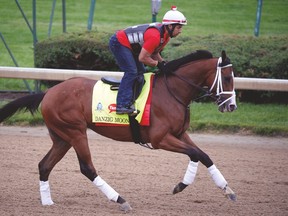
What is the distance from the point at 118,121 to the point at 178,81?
0.84 meters

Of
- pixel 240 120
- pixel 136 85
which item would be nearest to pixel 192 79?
pixel 136 85

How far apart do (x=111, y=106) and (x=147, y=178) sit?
4.89 feet

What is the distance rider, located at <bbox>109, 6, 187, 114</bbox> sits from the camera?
25.3ft

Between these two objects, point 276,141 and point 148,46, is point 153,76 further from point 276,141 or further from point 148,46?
point 276,141

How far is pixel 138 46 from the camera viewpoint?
8.05 metres

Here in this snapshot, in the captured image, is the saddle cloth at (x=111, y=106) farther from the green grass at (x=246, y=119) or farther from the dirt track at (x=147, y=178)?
the green grass at (x=246, y=119)

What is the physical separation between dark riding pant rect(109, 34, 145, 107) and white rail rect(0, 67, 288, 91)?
3.33m

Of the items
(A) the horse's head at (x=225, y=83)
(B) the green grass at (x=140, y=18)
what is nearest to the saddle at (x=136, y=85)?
(A) the horse's head at (x=225, y=83)

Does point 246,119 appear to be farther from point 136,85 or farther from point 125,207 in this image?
point 125,207

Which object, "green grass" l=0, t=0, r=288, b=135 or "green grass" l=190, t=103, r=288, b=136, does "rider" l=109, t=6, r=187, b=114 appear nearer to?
"green grass" l=190, t=103, r=288, b=136

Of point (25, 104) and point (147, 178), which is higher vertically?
point (25, 104)

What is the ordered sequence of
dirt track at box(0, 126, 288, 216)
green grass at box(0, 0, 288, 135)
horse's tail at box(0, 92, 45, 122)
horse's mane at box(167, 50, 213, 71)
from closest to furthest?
dirt track at box(0, 126, 288, 216)
horse's mane at box(167, 50, 213, 71)
horse's tail at box(0, 92, 45, 122)
green grass at box(0, 0, 288, 135)

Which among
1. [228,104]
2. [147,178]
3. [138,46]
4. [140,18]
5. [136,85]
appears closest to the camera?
[228,104]

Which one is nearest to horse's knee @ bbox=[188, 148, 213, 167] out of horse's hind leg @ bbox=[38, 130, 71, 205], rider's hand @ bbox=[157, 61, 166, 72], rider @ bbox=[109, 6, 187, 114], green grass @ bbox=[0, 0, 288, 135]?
rider @ bbox=[109, 6, 187, 114]
